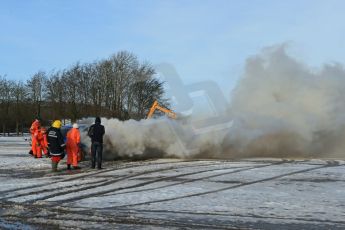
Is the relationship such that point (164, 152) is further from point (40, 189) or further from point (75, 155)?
point (40, 189)

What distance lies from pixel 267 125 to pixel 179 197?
31.6 feet

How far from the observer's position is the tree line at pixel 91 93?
2200 inches

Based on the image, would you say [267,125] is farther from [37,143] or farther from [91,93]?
[91,93]

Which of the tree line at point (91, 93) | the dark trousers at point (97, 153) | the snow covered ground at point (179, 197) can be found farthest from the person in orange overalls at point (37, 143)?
the tree line at point (91, 93)

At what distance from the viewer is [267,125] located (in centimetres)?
1852

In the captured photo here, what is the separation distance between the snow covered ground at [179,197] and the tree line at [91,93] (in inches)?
1478

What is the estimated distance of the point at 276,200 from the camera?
9133 mm

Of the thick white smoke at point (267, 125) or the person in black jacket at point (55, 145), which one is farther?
the thick white smoke at point (267, 125)

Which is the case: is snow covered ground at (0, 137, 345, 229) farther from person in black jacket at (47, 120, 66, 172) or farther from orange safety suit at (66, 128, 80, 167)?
orange safety suit at (66, 128, 80, 167)

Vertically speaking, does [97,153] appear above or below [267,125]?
below

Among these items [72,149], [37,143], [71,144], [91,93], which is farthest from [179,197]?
[91,93]

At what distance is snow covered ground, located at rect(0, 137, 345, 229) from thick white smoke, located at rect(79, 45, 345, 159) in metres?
2.93

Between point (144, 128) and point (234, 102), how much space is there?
13.3 ft

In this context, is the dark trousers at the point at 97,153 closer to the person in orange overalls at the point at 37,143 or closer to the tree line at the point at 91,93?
the person in orange overalls at the point at 37,143
